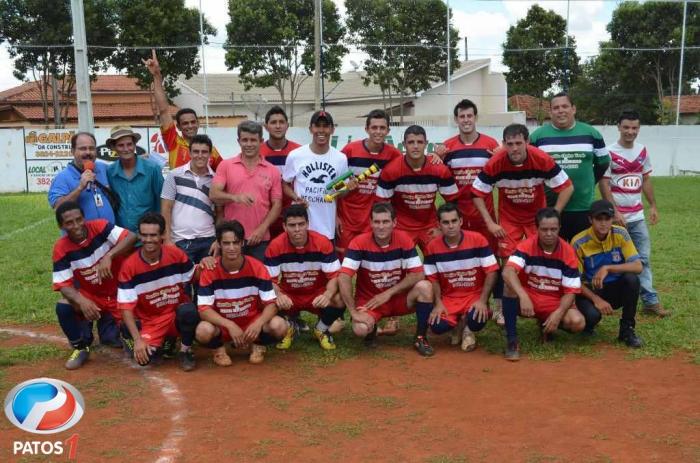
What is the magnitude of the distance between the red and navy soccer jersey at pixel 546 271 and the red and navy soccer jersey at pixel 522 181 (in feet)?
1.64

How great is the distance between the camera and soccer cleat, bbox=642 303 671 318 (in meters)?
7.19

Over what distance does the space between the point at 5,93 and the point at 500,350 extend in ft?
139

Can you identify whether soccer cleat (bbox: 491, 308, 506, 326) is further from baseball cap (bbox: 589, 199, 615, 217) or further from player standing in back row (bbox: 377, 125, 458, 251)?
baseball cap (bbox: 589, 199, 615, 217)

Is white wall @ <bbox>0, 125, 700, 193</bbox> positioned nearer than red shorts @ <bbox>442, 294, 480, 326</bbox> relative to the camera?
No

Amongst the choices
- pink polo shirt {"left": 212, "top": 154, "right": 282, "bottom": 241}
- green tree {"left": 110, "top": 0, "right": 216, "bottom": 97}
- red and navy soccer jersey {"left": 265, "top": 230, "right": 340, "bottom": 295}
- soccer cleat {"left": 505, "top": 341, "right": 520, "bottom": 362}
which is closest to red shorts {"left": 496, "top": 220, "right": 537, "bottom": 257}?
soccer cleat {"left": 505, "top": 341, "right": 520, "bottom": 362}

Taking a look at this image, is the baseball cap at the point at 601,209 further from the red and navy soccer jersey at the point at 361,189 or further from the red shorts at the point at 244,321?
the red shorts at the point at 244,321

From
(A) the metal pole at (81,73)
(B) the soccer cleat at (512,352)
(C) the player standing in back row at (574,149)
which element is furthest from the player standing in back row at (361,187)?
(A) the metal pole at (81,73)

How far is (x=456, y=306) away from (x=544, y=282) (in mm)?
816

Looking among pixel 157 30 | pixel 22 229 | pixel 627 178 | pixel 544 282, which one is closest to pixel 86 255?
pixel 544 282

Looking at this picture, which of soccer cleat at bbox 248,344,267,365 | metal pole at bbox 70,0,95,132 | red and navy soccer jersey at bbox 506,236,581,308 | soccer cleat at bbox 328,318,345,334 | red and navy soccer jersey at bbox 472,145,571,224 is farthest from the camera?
metal pole at bbox 70,0,95,132

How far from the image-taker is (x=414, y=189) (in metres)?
6.68

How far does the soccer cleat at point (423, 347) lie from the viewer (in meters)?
6.10

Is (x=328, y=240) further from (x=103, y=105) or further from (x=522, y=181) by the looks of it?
(x=103, y=105)

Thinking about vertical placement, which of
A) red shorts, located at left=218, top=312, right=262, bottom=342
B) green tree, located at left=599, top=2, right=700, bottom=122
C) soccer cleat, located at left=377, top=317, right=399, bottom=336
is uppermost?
green tree, located at left=599, top=2, right=700, bottom=122
